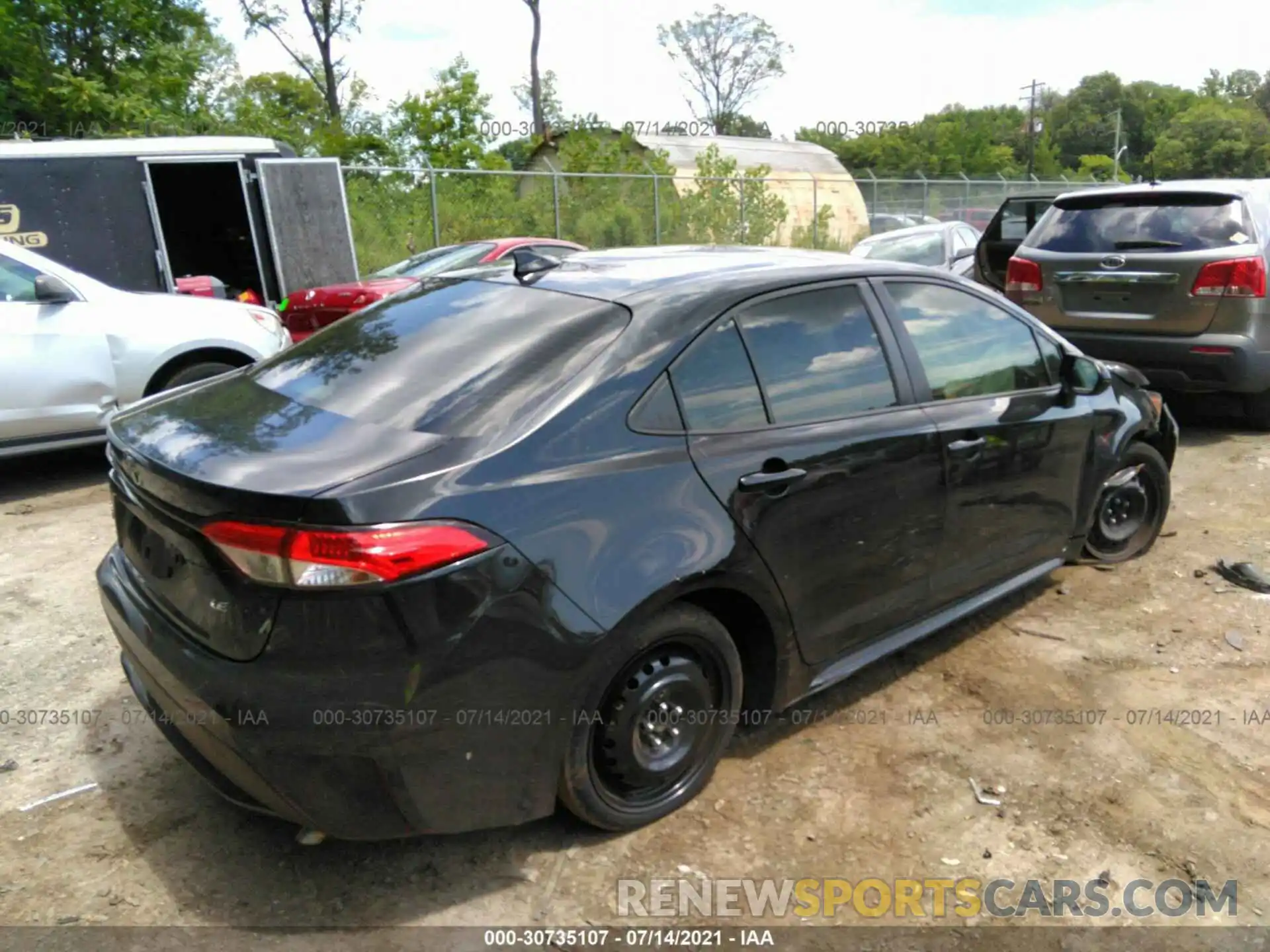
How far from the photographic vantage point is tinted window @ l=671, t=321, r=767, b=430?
277 centimetres

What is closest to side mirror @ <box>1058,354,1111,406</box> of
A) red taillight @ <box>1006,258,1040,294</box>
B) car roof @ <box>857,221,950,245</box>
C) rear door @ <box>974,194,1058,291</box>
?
red taillight @ <box>1006,258,1040,294</box>

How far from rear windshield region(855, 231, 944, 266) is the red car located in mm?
3405

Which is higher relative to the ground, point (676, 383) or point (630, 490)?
point (676, 383)

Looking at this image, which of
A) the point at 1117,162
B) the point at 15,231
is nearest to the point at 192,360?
the point at 15,231

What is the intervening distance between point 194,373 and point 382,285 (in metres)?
2.97

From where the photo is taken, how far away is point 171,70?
2111cm

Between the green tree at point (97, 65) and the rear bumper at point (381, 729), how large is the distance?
20.6 meters

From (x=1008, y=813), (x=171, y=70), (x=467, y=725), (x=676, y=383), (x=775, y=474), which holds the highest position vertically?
(x=171, y=70)

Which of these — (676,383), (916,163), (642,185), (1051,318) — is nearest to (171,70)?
(642,185)

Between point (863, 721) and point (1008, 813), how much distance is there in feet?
2.02

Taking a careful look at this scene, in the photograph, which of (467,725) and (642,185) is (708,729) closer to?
(467,725)

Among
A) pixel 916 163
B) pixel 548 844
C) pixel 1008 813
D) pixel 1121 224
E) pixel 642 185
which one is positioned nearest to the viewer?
pixel 548 844

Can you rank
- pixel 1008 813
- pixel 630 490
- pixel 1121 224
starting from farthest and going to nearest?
pixel 1121 224 → pixel 1008 813 → pixel 630 490

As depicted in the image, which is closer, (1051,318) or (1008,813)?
(1008,813)
